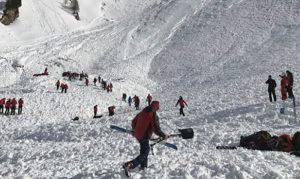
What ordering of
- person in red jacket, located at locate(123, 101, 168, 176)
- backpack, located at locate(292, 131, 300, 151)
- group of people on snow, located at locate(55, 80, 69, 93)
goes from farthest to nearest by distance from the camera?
1. group of people on snow, located at locate(55, 80, 69, 93)
2. backpack, located at locate(292, 131, 300, 151)
3. person in red jacket, located at locate(123, 101, 168, 176)

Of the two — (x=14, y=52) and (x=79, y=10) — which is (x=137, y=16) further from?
(x=14, y=52)

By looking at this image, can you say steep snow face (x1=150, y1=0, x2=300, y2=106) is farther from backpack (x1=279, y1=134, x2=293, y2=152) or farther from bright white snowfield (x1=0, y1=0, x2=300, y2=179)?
backpack (x1=279, y1=134, x2=293, y2=152)

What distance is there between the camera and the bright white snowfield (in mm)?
12227

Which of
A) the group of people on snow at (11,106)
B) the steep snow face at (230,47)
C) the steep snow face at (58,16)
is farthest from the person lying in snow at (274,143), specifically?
the steep snow face at (58,16)

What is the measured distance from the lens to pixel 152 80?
5622cm

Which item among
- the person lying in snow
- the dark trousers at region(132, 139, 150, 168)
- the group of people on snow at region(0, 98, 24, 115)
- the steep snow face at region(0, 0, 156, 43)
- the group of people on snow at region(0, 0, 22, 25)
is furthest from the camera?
the group of people on snow at region(0, 0, 22, 25)

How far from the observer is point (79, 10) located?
84500 mm

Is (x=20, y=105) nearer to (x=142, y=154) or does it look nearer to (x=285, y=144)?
(x=285, y=144)

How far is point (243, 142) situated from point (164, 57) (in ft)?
162

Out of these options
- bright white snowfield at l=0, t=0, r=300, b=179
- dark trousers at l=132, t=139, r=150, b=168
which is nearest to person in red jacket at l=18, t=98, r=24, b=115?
bright white snowfield at l=0, t=0, r=300, b=179

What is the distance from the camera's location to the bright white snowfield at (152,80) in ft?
40.1

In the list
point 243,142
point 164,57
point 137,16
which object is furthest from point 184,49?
point 243,142

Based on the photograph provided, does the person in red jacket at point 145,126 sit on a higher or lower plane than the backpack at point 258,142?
higher

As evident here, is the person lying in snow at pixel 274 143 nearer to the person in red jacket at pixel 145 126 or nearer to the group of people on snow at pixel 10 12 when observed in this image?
the person in red jacket at pixel 145 126
